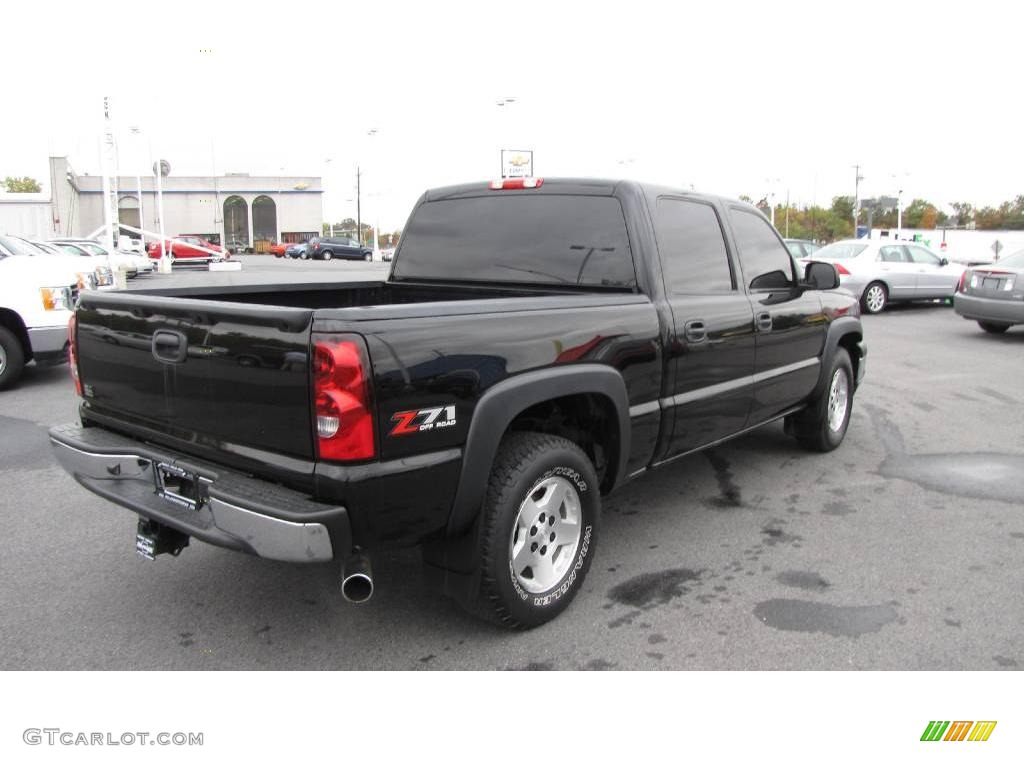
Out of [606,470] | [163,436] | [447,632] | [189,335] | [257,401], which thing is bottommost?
[447,632]

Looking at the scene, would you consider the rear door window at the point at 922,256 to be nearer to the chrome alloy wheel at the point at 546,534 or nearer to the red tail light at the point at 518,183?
the red tail light at the point at 518,183

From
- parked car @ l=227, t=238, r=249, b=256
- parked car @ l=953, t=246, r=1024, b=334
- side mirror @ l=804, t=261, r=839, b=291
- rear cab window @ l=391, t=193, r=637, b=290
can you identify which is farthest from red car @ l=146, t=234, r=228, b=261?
side mirror @ l=804, t=261, r=839, b=291

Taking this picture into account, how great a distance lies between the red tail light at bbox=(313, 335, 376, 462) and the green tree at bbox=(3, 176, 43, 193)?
108636 mm

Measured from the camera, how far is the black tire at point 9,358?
8.52 m

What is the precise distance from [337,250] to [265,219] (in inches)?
1222

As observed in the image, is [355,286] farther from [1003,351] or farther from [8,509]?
[1003,351]

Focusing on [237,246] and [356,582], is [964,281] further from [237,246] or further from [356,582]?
[237,246]

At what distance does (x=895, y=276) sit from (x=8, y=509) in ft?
55.2

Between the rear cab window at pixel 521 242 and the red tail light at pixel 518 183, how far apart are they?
6cm

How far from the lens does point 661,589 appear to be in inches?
152

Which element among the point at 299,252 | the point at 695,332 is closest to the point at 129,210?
the point at 299,252

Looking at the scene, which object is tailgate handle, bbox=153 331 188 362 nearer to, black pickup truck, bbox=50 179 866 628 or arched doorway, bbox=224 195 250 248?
black pickup truck, bbox=50 179 866 628

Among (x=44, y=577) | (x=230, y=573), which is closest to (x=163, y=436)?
(x=230, y=573)

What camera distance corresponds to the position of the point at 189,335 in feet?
10.0
